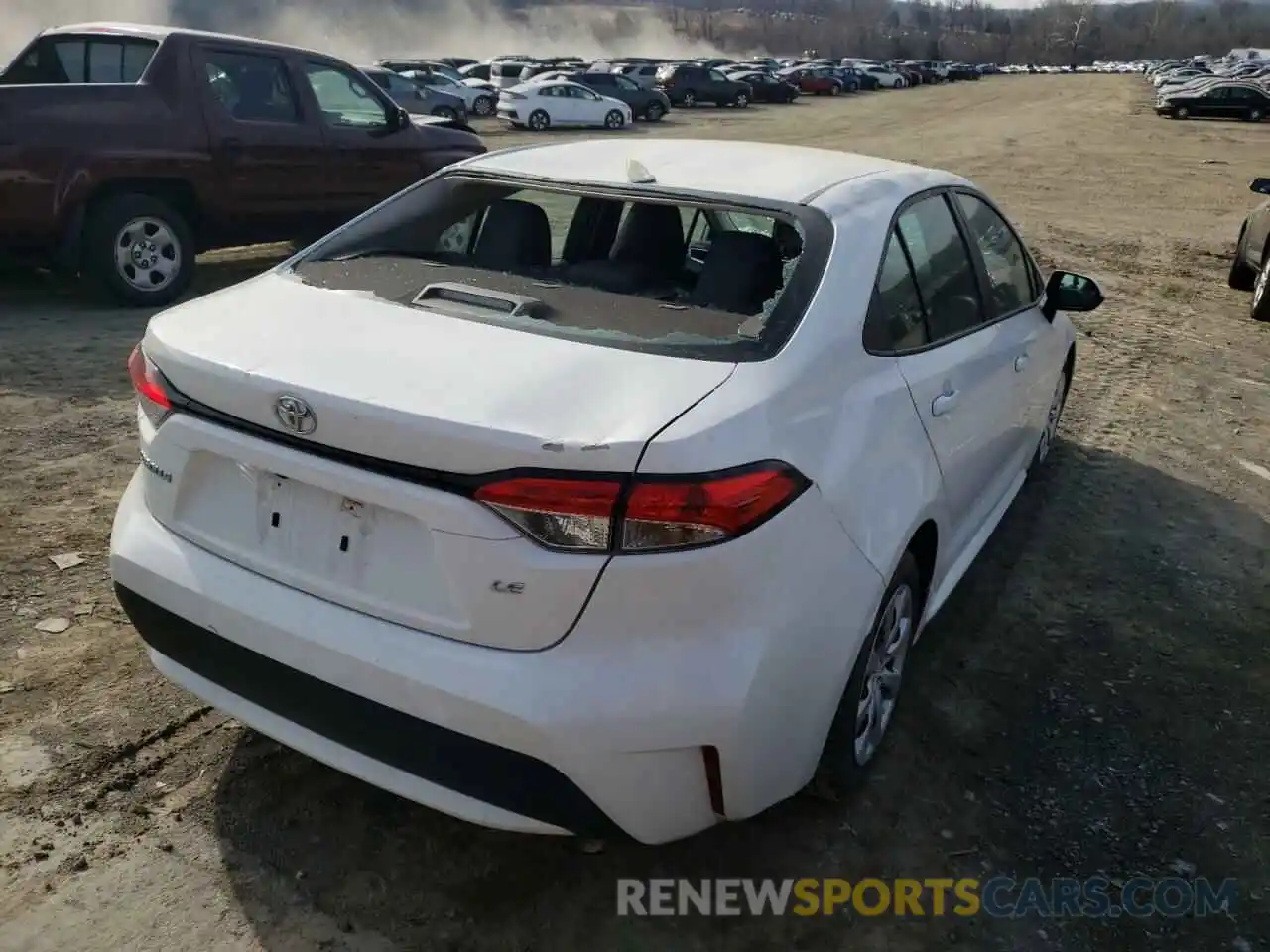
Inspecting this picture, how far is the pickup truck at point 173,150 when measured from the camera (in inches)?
272

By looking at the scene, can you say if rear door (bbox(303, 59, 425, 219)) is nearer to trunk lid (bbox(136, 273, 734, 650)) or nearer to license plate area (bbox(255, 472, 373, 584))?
Result: trunk lid (bbox(136, 273, 734, 650))

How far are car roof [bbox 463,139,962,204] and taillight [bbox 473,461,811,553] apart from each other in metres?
1.23

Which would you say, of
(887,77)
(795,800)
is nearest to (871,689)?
(795,800)

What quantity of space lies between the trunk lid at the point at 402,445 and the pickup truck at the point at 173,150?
17.0 feet

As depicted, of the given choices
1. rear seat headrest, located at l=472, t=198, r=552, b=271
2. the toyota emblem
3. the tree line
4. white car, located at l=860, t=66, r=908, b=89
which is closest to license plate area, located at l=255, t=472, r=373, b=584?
the toyota emblem

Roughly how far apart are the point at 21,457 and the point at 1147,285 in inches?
368

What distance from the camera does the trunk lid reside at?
2.10m

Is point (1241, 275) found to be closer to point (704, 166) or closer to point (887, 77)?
point (704, 166)

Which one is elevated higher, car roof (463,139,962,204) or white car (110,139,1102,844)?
car roof (463,139,962,204)

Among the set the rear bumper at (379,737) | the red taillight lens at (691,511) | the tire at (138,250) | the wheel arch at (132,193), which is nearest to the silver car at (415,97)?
the wheel arch at (132,193)

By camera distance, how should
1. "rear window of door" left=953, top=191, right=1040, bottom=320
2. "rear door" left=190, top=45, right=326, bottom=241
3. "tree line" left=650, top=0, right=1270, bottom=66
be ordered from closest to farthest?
"rear window of door" left=953, top=191, right=1040, bottom=320 < "rear door" left=190, top=45, right=326, bottom=241 < "tree line" left=650, top=0, right=1270, bottom=66

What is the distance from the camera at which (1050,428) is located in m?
5.41

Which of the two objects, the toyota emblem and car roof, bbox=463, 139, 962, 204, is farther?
car roof, bbox=463, 139, 962, 204

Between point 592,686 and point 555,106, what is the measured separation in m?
30.1
